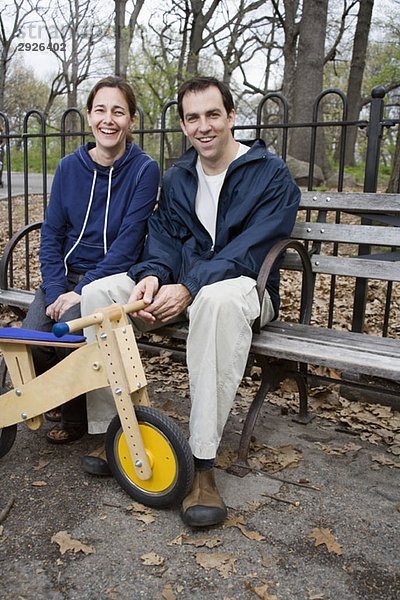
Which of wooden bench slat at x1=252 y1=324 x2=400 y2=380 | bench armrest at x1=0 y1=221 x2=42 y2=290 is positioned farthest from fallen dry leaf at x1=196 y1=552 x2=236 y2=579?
bench armrest at x1=0 y1=221 x2=42 y2=290

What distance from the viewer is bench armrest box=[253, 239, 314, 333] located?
9.40 feet

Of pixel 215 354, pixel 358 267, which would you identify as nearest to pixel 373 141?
pixel 358 267

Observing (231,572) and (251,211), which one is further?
(251,211)

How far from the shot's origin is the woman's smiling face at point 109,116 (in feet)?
10.6

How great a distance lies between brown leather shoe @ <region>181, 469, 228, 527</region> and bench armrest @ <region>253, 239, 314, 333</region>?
758mm

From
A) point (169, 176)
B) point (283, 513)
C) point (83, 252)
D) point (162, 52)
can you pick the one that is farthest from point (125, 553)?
point (162, 52)

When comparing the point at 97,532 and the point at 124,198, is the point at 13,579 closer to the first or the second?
the point at 97,532

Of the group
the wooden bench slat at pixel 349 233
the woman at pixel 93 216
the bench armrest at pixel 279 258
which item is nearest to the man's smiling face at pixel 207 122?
the woman at pixel 93 216

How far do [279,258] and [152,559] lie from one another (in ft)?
5.01

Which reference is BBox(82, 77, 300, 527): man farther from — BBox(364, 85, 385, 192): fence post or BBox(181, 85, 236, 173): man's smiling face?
BBox(364, 85, 385, 192): fence post

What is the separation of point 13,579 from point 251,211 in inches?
73.1

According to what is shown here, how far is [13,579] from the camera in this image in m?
2.25

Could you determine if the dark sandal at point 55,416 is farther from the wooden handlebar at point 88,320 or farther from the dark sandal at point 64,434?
the wooden handlebar at point 88,320

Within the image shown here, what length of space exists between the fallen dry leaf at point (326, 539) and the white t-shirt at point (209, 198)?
4.73 ft
